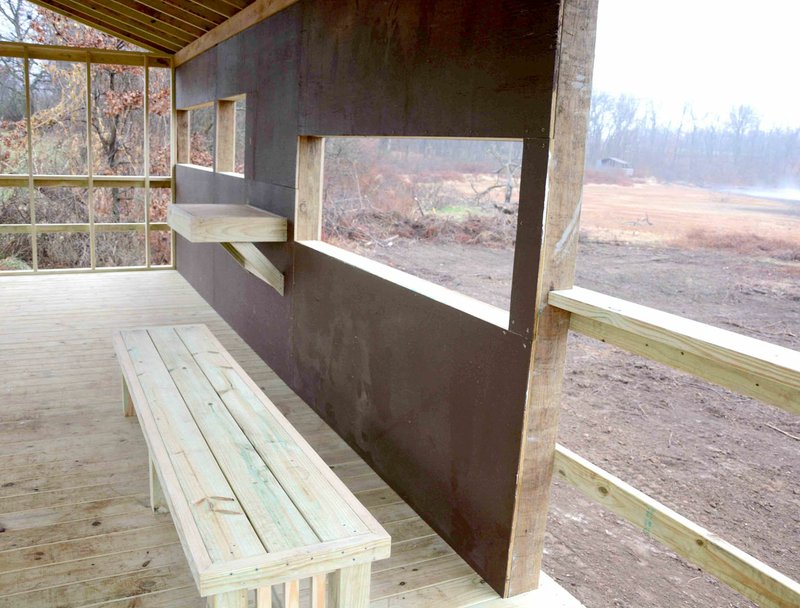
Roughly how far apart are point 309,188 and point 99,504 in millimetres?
2091

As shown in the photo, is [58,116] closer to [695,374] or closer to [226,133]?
[226,133]

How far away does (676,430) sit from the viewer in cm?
370

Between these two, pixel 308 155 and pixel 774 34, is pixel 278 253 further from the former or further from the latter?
pixel 774 34

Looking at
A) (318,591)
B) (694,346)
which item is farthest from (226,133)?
(694,346)

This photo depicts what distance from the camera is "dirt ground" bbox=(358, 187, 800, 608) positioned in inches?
90.3

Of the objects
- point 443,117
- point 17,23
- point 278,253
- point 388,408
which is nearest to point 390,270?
point 388,408

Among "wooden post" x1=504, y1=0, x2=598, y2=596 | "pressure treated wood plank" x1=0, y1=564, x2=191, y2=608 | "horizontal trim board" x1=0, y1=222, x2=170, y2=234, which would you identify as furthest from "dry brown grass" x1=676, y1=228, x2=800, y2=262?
"horizontal trim board" x1=0, y1=222, x2=170, y2=234

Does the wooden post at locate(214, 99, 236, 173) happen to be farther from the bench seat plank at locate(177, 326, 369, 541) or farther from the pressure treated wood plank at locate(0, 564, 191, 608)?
the pressure treated wood plank at locate(0, 564, 191, 608)

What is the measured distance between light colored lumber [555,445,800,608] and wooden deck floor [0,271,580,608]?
498 mm

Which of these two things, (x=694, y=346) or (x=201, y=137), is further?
(x=201, y=137)

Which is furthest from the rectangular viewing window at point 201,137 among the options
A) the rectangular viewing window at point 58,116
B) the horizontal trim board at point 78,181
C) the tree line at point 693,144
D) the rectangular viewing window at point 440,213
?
the tree line at point 693,144

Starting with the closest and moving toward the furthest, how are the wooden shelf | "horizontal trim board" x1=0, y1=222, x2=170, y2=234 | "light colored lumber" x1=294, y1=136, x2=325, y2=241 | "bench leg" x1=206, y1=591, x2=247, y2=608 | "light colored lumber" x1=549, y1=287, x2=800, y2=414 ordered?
Answer: 1. "light colored lumber" x1=549, y1=287, x2=800, y2=414
2. "bench leg" x1=206, y1=591, x2=247, y2=608
3. the wooden shelf
4. "light colored lumber" x1=294, y1=136, x2=325, y2=241
5. "horizontal trim board" x1=0, y1=222, x2=170, y2=234

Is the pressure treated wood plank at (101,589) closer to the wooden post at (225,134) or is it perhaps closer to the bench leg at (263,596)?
the bench leg at (263,596)

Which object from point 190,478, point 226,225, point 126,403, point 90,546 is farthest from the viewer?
point 226,225
